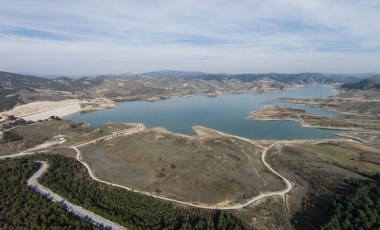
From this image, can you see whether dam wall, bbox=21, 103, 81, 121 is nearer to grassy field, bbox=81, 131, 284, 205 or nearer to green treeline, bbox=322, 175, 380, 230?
grassy field, bbox=81, 131, 284, 205

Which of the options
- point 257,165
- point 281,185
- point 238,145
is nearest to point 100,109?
point 238,145

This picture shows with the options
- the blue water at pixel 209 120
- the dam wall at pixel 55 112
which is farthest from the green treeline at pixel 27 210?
the dam wall at pixel 55 112

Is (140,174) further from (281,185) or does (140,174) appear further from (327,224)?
(327,224)

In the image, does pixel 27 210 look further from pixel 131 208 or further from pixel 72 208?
pixel 131 208

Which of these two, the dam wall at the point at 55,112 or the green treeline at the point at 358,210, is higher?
the green treeline at the point at 358,210

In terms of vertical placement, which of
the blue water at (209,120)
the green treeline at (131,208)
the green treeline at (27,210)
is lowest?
the blue water at (209,120)

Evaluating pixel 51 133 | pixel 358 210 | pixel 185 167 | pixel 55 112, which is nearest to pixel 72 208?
pixel 185 167

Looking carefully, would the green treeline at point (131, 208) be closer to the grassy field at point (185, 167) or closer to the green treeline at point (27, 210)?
the green treeline at point (27, 210)
